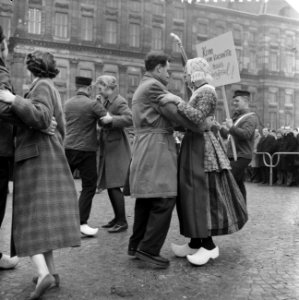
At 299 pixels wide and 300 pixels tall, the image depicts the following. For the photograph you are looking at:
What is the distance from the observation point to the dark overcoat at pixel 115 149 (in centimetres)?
573

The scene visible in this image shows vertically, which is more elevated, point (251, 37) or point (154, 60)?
point (251, 37)

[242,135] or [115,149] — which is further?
[242,135]

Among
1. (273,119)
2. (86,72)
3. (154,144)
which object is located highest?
(86,72)

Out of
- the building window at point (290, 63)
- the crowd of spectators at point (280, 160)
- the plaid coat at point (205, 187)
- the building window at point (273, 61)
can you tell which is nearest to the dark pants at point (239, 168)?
the plaid coat at point (205, 187)

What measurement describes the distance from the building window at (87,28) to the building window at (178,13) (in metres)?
7.56

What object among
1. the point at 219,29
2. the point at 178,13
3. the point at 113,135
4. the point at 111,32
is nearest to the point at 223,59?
the point at 113,135

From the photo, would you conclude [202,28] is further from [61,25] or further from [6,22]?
[6,22]

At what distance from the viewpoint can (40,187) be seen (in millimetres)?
3322

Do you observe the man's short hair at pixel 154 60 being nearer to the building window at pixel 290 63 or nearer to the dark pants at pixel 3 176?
the dark pants at pixel 3 176

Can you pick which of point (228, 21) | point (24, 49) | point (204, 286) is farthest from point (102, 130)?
point (228, 21)

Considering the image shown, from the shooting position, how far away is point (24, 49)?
33.6m

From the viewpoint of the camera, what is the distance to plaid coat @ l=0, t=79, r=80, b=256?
3.26 metres

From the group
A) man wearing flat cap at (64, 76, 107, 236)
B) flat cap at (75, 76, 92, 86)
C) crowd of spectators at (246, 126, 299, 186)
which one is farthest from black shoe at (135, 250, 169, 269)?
crowd of spectators at (246, 126, 299, 186)

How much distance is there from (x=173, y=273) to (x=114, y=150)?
2.30m
